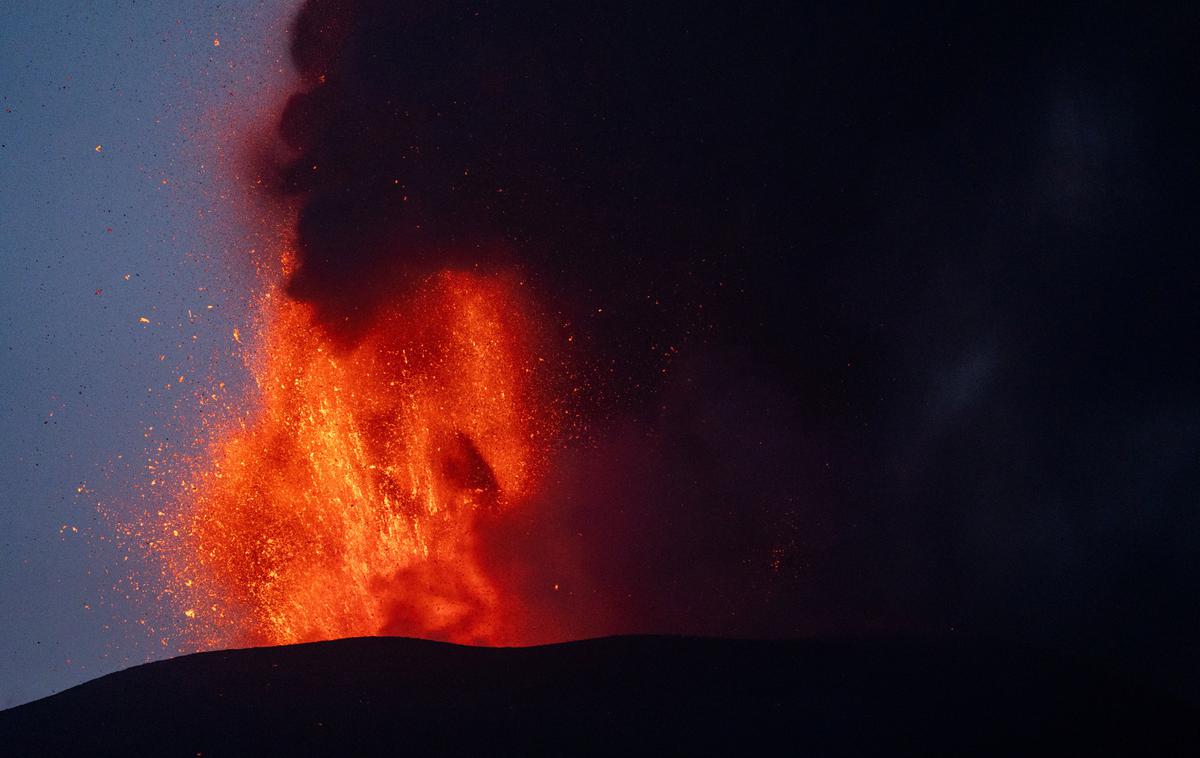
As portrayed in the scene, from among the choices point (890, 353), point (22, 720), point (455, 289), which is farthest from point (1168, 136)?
point (22, 720)

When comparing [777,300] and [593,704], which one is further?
[777,300]

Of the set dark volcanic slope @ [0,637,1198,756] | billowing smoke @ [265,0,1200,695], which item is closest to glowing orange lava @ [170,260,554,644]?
billowing smoke @ [265,0,1200,695]

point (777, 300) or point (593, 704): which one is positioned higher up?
point (777, 300)

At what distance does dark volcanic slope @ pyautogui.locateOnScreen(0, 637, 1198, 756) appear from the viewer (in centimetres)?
885

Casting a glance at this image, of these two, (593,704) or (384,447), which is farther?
(384,447)

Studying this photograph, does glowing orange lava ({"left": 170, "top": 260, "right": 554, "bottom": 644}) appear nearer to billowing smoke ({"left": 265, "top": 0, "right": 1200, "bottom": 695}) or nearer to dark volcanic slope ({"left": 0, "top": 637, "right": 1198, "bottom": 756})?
billowing smoke ({"left": 265, "top": 0, "right": 1200, "bottom": 695})

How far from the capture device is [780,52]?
2081 cm

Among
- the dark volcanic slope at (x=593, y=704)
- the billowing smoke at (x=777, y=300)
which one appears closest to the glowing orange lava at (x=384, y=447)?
the billowing smoke at (x=777, y=300)

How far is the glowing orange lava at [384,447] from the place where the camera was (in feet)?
66.6

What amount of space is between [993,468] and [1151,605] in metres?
4.23

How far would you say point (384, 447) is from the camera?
20.7m

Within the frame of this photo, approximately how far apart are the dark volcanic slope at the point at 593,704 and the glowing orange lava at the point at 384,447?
8532 millimetres

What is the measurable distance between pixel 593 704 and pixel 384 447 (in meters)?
12.2

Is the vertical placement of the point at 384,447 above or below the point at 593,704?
above
